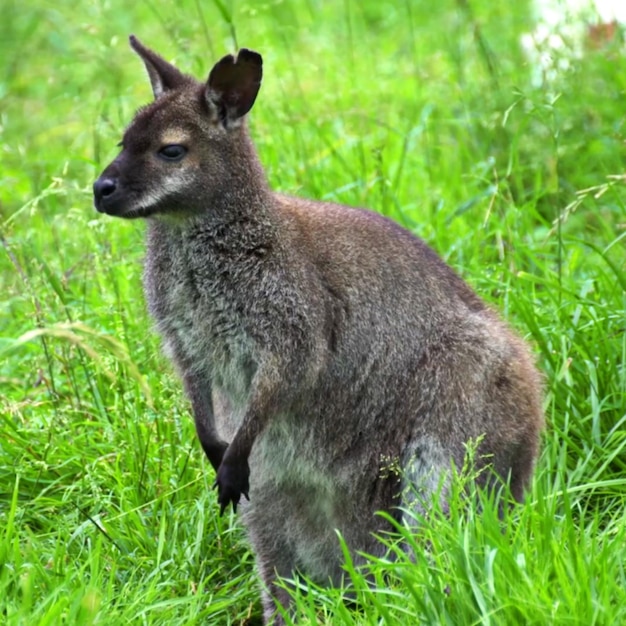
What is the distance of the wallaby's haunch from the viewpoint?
14.9 ft

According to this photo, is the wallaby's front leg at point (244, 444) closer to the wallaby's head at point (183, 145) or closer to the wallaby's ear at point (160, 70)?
the wallaby's head at point (183, 145)

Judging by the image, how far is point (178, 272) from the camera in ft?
15.2

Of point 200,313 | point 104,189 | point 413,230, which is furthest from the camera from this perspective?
point 413,230

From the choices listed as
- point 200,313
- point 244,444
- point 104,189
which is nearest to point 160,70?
point 104,189

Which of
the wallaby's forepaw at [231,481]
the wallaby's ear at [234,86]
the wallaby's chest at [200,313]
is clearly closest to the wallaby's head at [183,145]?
the wallaby's ear at [234,86]

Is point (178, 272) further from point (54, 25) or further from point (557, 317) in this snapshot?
point (54, 25)

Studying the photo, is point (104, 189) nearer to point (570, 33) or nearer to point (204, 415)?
point (204, 415)

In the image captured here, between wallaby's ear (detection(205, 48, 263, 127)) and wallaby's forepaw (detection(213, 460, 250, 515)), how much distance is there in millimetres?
1192

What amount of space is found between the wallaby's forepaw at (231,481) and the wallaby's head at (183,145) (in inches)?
35.0

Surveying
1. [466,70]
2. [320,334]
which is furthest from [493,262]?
Result: [466,70]

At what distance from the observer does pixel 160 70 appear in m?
4.70

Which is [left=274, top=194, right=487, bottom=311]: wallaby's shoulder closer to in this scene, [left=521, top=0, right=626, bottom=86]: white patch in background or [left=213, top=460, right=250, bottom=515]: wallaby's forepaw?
[left=213, top=460, right=250, bottom=515]: wallaby's forepaw

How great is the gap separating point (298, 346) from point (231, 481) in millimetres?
516

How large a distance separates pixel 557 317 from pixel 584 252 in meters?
0.97
